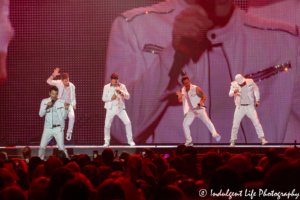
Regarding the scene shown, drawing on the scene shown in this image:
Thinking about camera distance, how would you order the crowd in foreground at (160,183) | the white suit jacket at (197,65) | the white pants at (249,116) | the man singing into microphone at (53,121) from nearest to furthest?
the crowd in foreground at (160,183), the man singing into microphone at (53,121), the white pants at (249,116), the white suit jacket at (197,65)

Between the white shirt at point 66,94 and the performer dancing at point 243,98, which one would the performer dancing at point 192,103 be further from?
the white shirt at point 66,94

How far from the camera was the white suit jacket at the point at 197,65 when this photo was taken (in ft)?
33.3

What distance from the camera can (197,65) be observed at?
1021cm

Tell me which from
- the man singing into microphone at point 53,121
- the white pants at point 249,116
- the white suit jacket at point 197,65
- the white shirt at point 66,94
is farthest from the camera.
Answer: the white suit jacket at point 197,65

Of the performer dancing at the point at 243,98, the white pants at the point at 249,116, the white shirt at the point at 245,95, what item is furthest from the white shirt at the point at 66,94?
the white shirt at the point at 245,95

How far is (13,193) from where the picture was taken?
1.70m

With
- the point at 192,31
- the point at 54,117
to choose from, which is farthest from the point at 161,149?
the point at 192,31

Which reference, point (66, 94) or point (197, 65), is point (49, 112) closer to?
point (66, 94)

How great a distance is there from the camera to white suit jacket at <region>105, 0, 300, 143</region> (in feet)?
33.3

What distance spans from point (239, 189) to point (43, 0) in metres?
9.93

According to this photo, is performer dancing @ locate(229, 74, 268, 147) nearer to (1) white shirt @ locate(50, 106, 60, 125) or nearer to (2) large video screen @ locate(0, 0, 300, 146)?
(2) large video screen @ locate(0, 0, 300, 146)

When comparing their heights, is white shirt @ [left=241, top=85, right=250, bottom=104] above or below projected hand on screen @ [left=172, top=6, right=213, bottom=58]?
below

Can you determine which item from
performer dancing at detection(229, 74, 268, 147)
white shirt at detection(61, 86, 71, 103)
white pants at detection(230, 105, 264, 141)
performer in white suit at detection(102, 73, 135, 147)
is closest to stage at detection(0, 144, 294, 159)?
white pants at detection(230, 105, 264, 141)

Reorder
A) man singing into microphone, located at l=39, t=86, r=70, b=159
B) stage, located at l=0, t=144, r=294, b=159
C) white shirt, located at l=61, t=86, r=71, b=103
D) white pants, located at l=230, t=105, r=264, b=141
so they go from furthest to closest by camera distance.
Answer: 1. white shirt, located at l=61, t=86, r=71, b=103
2. white pants, located at l=230, t=105, r=264, b=141
3. stage, located at l=0, t=144, r=294, b=159
4. man singing into microphone, located at l=39, t=86, r=70, b=159
